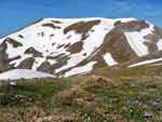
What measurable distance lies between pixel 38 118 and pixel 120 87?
13.6 m

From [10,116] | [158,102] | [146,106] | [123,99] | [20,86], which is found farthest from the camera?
[20,86]

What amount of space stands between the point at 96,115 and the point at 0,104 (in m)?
4.75

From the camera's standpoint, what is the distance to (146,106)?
1548 cm

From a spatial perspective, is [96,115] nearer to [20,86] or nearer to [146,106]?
[146,106]

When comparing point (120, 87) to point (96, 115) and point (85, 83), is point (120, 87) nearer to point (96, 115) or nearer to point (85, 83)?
point (85, 83)

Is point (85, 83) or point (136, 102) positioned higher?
point (85, 83)

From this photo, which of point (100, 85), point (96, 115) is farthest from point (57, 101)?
point (100, 85)

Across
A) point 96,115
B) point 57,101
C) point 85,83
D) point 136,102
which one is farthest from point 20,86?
point 96,115

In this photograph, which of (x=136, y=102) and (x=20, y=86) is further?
(x=20, y=86)

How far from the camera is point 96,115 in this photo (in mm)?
12828

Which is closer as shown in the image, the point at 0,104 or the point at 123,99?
the point at 0,104

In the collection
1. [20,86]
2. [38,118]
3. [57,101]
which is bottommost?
[38,118]

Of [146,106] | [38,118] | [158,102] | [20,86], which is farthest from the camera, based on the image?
[20,86]

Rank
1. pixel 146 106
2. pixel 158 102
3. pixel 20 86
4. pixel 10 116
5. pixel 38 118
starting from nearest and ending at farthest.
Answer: pixel 38 118 < pixel 10 116 < pixel 146 106 < pixel 158 102 < pixel 20 86
